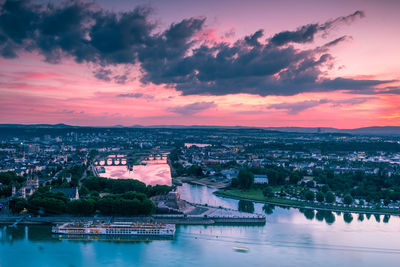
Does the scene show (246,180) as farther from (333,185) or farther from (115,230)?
(115,230)

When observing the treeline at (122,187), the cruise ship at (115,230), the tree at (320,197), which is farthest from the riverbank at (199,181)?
the cruise ship at (115,230)

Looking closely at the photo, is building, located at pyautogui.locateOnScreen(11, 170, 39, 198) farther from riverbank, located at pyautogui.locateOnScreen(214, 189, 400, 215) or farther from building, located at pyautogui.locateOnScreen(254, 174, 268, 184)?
building, located at pyautogui.locateOnScreen(254, 174, 268, 184)

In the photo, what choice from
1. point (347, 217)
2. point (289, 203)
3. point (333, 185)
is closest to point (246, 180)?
point (289, 203)

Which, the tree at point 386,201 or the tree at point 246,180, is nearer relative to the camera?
the tree at point 386,201

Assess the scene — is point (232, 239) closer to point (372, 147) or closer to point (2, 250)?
point (2, 250)

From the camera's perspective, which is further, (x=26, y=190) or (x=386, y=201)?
(x=26, y=190)

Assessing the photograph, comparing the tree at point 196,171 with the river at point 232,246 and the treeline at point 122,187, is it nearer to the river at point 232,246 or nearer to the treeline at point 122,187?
the treeline at point 122,187
